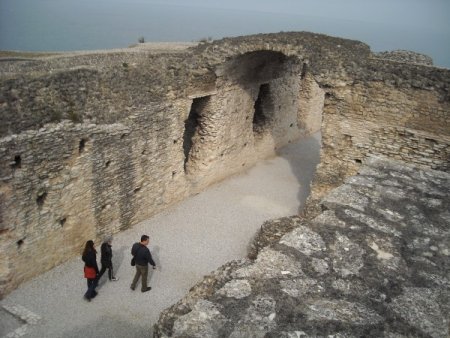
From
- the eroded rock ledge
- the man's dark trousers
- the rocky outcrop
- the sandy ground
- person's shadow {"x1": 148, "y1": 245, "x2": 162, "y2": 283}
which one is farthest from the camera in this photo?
the rocky outcrop

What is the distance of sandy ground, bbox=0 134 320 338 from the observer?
7.45m

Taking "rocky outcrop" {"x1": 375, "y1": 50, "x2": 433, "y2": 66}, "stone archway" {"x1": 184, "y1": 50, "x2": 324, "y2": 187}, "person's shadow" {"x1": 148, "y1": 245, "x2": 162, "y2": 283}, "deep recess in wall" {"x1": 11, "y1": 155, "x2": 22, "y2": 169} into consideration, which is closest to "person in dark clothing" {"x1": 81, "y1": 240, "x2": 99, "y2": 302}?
"person's shadow" {"x1": 148, "y1": 245, "x2": 162, "y2": 283}

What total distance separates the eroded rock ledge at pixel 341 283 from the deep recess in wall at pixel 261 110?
9.87m

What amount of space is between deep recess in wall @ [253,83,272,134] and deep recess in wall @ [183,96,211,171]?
260cm

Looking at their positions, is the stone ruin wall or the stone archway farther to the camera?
the stone archway

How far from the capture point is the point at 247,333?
334 cm

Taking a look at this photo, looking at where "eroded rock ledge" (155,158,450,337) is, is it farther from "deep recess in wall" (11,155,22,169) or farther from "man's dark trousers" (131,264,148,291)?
"deep recess in wall" (11,155,22,169)

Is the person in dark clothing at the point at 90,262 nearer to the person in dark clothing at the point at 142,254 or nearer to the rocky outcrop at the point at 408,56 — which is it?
the person in dark clothing at the point at 142,254

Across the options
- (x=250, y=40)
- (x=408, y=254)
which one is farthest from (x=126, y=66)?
(x=408, y=254)

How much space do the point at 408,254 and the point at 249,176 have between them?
9873 mm

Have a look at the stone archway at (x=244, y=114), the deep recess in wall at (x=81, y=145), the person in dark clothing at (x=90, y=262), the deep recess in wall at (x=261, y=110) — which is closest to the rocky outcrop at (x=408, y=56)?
the stone archway at (x=244, y=114)

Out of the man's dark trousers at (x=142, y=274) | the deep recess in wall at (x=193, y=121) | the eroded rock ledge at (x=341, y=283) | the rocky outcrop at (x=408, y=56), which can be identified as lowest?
the man's dark trousers at (x=142, y=274)

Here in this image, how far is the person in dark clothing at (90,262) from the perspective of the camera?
25.4 ft

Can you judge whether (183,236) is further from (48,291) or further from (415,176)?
(415,176)
